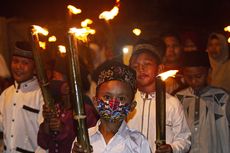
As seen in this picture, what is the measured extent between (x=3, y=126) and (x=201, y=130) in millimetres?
2679

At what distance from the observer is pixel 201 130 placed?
18.0 feet

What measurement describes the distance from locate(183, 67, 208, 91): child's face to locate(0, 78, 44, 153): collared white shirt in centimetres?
197

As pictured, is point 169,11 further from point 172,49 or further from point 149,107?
point 149,107

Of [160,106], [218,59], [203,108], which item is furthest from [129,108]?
[218,59]

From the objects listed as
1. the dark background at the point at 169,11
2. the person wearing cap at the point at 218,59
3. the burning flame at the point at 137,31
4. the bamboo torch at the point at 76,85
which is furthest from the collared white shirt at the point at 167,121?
the dark background at the point at 169,11

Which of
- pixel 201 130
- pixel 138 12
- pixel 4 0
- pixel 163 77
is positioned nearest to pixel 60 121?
pixel 201 130

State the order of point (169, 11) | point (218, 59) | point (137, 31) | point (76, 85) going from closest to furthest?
point (76, 85)
point (218, 59)
point (137, 31)
point (169, 11)

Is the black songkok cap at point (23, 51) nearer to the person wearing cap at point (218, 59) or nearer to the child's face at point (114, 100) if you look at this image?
the child's face at point (114, 100)

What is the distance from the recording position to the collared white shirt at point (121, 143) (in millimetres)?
3719

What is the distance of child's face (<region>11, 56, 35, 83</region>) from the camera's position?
5.76 m

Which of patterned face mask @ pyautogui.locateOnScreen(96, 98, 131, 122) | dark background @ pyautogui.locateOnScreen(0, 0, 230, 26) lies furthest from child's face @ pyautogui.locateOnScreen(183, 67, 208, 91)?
dark background @ pyautogui.locateOnScreen(0, 0, 230, 26)

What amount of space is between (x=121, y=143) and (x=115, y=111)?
0.99ft

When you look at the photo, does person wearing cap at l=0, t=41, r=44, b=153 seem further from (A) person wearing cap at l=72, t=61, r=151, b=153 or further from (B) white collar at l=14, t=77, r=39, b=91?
(A) person wearing cap at l=72, t=61, r=151, b=153

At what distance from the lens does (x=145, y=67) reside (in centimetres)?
476
